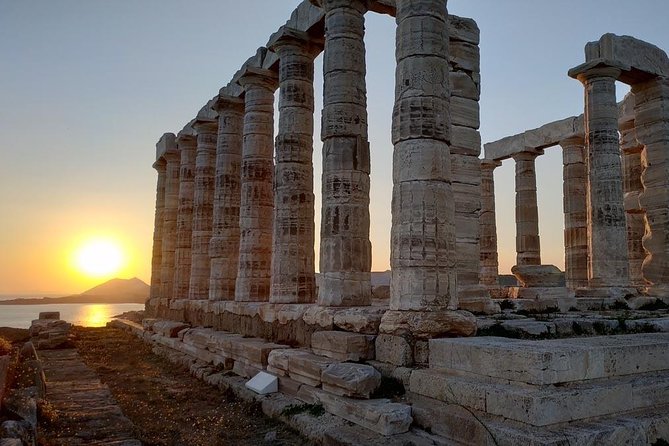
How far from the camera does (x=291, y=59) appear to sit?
1495cm

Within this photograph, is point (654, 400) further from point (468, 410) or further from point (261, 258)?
point (261, 258)

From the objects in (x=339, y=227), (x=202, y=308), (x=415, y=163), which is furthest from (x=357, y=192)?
(x=202, y=308)

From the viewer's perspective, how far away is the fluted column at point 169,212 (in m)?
25.1

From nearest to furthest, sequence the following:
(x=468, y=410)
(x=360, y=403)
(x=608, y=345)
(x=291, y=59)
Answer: (x=468, y=410) < (x=608, y=345) < (x=360, y=403) < (x=291, y=59)

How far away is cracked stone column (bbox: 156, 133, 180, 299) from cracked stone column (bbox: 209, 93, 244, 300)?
6659 mm

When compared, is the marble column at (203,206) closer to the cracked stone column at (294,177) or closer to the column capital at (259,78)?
the column capital at (259,78)

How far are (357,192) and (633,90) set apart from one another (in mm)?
12212

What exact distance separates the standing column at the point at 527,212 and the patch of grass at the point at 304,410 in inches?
792

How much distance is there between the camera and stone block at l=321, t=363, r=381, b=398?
315 inches

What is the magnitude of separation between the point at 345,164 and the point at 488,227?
56.8 feet

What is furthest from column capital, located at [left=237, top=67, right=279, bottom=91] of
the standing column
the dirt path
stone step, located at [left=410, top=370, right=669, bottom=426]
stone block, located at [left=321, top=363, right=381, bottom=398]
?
the standing column

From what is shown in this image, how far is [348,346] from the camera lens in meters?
9.34

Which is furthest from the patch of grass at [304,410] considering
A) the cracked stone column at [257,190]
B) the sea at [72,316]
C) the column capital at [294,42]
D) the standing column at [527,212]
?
the sea at [72,316]

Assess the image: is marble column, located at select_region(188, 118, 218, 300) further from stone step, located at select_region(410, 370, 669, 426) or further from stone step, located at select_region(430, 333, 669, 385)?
Answer: stone step, located at select_region(410, 370, 669, 426)
